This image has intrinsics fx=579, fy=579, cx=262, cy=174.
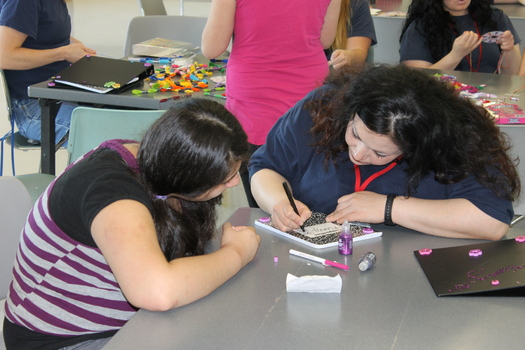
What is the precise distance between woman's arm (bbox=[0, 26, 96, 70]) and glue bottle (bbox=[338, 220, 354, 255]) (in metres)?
1.84

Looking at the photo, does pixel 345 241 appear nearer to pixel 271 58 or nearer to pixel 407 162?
pixel 407 162

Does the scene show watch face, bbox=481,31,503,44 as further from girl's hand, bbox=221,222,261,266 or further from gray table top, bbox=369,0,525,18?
girl's hand, bbox=221,222,261,266

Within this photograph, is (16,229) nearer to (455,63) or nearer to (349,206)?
(349,206)

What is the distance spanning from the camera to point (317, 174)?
1.53 metres

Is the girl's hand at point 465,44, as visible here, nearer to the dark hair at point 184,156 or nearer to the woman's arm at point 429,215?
the woman's arm at point 429,215

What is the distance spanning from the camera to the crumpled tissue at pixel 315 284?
3.57 feet

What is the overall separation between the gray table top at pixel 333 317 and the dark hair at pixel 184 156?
18cm

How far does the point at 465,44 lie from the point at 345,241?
6.12 feet

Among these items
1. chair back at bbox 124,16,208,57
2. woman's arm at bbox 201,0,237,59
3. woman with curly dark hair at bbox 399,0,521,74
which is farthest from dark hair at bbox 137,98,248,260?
chair back at bbox 124,16,208,57

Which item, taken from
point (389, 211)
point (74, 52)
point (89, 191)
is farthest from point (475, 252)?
point (74, 52)

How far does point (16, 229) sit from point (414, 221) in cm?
96

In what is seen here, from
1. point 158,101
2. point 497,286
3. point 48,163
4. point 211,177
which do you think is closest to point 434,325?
point 497,286

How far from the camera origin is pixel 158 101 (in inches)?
90.5

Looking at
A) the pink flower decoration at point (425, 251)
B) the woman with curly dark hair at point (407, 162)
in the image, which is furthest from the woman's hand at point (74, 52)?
the pink flower decoration at point (425, 251)
